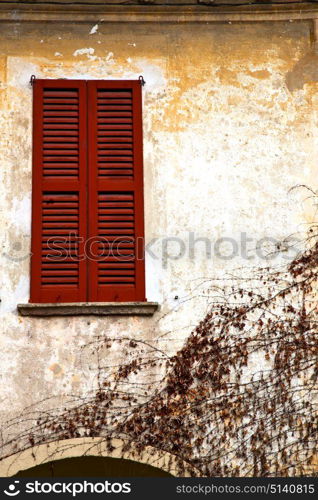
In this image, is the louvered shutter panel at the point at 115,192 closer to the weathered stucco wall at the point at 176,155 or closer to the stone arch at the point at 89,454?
the weathered stucco wall at the point at 176,155

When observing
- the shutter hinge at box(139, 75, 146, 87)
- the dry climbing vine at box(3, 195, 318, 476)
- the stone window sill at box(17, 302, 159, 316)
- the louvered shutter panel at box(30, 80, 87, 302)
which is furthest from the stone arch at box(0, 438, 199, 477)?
the shutter hinge at box(139, 75, 146, 87)

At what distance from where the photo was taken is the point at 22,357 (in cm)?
963

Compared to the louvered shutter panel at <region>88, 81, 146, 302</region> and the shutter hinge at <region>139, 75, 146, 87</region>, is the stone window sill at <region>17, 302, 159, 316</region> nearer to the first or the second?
the louvered shutter panel at <region>88, 81, 146, 302</region>

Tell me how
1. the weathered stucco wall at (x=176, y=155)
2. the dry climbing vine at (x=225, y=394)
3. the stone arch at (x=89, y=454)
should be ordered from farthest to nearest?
the weathered stucco wall at (x=176, y=155), the dry climbing vine at (x=225, y=394), the stone arch at (x=89, y=454)

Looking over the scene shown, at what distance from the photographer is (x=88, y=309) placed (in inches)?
384

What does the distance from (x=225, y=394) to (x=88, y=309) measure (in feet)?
4.63

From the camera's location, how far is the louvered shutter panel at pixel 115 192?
9945 mm

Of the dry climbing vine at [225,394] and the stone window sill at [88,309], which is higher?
the stone window sill at [88,309]

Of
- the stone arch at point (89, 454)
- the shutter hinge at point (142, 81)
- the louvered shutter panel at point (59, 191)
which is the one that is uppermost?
the shutter hinge at point (142, 81)

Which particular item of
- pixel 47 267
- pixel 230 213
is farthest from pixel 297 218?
pixel 47 267

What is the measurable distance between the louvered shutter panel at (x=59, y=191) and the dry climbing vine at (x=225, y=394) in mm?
666

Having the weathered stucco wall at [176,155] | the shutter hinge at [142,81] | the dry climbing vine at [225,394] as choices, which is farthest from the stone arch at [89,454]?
the shutter hinge at [142,81]

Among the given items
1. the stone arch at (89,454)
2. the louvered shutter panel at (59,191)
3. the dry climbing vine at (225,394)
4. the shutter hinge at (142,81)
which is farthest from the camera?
the shutter hinge at (142,81)

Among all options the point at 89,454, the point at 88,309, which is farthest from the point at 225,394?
the point at 88,309
